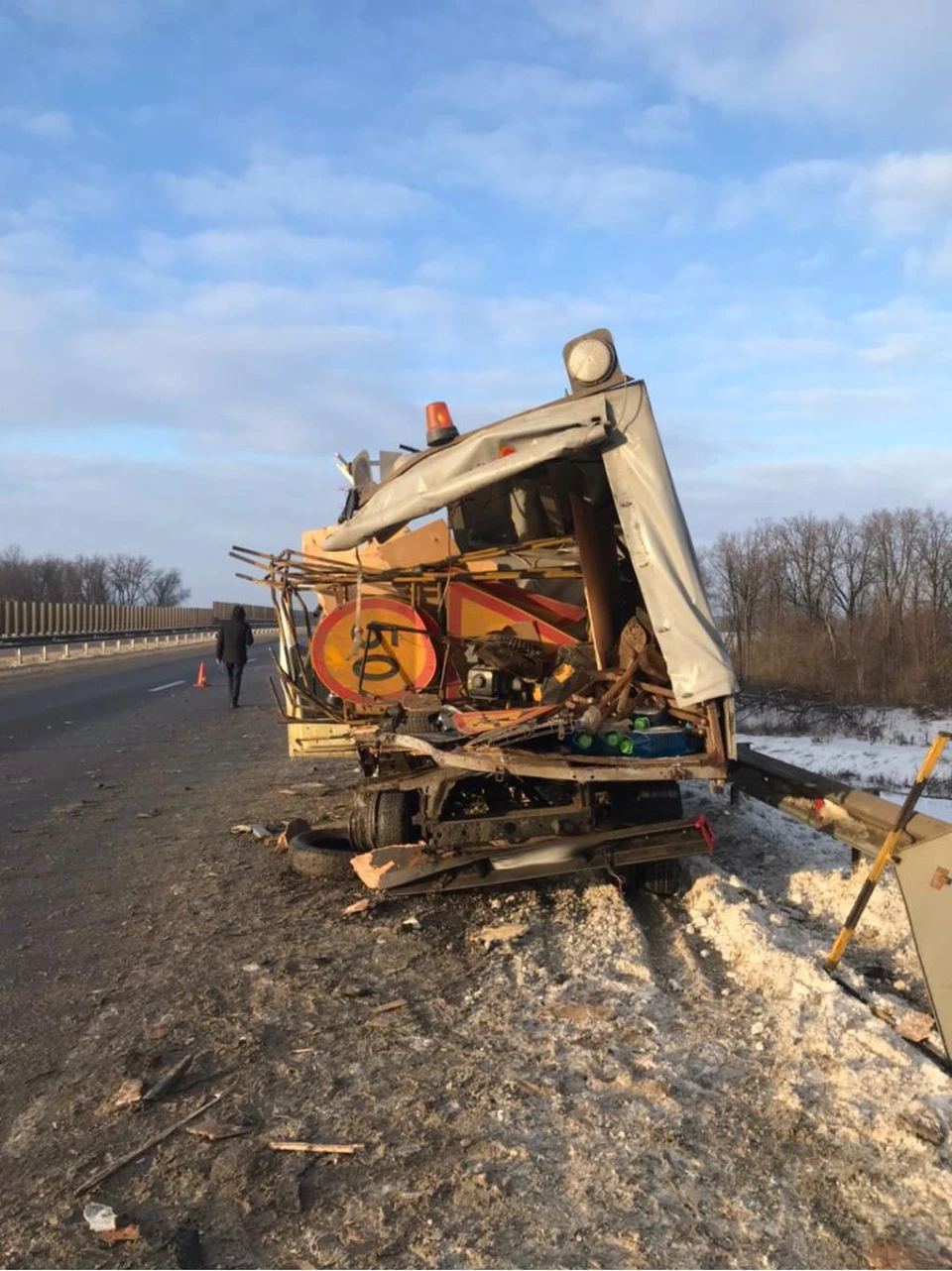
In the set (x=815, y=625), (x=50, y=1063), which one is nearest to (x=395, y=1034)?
(x=50, y=1063)

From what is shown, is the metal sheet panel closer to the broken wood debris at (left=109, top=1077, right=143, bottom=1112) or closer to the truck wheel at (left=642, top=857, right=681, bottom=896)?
the truck wheel at (left=642, top=857, right=681, bottom=896)

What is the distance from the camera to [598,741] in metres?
5.62

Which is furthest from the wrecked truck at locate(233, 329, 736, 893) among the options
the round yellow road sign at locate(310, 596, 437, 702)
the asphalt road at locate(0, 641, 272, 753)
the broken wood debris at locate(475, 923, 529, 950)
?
the asphalt road at locate(0, 641, 272, 753)

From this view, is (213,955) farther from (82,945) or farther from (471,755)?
(471,755)

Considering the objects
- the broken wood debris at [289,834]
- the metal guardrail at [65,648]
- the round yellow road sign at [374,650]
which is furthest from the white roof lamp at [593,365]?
the metal guardrail at [65,648]

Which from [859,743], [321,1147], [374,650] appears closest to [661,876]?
[374,650]

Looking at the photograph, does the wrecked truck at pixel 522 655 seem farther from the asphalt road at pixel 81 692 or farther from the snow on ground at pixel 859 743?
the asphalt road at pixel 81 692

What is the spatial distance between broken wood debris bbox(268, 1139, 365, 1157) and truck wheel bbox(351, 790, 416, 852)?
A: 2.82 m

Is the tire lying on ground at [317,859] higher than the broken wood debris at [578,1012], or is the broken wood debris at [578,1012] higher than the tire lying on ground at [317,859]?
the tire lying on ground at [317,859]

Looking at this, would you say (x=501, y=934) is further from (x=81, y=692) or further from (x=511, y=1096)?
(x=81, y=692)

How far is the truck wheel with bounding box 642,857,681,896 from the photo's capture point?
19.1ft

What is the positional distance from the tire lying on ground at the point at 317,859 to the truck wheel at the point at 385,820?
13.3 inches

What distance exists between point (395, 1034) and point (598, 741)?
7.31 feet

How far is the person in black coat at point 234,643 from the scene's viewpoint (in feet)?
65.4
